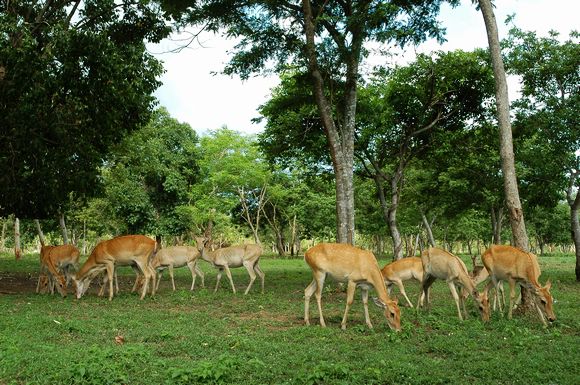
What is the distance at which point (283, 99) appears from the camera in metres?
20.0

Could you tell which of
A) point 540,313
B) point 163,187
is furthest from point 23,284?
point 163,187

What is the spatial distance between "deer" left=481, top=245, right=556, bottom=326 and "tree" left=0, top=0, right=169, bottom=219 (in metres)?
10.3

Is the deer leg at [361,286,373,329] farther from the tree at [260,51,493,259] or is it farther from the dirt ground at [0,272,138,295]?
the tree at [260,51,493,259]

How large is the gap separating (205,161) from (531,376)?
40.0 meters

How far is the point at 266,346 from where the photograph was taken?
834cm

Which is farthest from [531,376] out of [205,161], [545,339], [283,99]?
[205,161]

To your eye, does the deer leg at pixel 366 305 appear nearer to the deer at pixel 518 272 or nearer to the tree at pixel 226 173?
the deer at pixel 518 272

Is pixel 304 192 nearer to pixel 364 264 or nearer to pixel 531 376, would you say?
pixel 364 264

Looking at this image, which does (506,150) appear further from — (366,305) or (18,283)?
(18,283)

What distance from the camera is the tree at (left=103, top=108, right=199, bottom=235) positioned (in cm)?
4178

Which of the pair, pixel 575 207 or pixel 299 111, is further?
pixel 299 111

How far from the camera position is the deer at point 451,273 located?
36.9 ft

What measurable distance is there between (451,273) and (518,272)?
142 centimetres

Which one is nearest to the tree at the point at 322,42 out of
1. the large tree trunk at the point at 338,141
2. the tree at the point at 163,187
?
the large tree trunk at the point at 338,141
